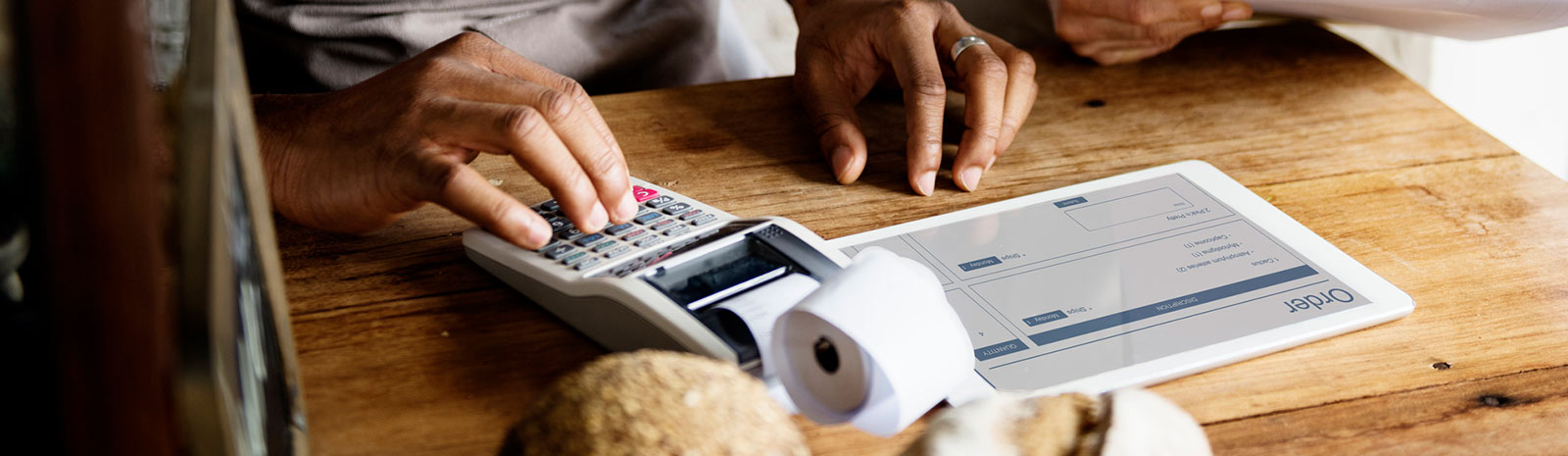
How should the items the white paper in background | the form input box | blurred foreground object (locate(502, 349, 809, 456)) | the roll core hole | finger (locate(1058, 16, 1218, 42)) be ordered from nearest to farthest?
1. blurred foreground object (locate(502, 349, 809, 456))
2. the roll core hole
3. the form input box
4. the white paper in background
5. finger (locate(1058, 16, 1218, 42))

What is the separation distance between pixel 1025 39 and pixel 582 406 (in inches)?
38.1

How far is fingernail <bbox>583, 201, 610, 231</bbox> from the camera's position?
2.03ft

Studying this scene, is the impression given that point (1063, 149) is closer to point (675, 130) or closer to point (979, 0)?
point (675, 130)

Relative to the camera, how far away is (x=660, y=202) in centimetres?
66

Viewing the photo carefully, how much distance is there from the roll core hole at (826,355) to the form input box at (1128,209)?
27cm

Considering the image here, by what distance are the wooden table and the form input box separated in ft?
0.16

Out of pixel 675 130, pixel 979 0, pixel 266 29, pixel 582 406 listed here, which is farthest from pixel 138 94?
pixel 979 0

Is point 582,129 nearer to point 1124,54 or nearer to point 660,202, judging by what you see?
point 660,202

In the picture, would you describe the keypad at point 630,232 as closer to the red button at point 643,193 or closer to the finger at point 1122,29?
the red button at point 643,193

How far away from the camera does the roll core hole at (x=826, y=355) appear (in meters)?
0.48

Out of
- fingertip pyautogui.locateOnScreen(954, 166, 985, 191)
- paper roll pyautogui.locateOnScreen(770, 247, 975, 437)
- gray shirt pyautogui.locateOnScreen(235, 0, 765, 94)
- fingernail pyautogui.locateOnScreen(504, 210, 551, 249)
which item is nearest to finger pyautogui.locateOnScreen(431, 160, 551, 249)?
fingernail pyautogui.locateOnScreen(504, 210, 551, 249)

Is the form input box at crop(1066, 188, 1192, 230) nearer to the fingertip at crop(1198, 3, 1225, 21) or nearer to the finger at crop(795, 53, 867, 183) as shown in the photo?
the finger at crop(795, 53, 867, 183)

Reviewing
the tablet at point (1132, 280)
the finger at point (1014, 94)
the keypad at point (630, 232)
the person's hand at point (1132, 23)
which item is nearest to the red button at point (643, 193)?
the keypad at point (630, 232)

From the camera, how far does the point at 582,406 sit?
0.38 meters
